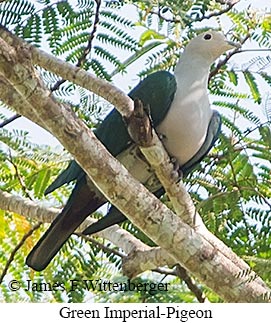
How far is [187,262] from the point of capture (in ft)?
9.55

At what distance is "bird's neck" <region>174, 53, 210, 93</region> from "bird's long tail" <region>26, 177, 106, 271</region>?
0.58 metres

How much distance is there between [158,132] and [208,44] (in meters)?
0.45

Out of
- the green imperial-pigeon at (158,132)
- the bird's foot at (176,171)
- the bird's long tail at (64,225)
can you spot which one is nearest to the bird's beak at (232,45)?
the green imperial-pigeon at (158,132)

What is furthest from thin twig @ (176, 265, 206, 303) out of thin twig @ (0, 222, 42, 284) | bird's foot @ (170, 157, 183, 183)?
thin twig @ (0, 222, 42, 284)

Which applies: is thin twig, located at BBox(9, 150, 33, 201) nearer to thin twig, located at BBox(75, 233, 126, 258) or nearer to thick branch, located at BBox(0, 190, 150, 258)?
thick branch, located at BBox(0, 190, 150, 258)

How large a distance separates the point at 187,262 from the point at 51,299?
2.96 feet

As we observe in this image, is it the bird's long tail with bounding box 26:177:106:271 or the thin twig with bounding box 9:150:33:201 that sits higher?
the thin twig with bounding box 9:150:33:201

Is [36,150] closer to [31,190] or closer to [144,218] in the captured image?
[31,190]

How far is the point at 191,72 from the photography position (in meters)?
3.73

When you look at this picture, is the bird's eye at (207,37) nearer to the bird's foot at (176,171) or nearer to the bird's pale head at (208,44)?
the bird's pale head at (208,44)

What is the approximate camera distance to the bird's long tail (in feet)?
11.6

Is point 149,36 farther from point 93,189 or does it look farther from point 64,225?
point 64,225

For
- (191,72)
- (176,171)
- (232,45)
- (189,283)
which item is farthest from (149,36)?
(189,283)

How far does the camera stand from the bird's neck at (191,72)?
3.69 meters
